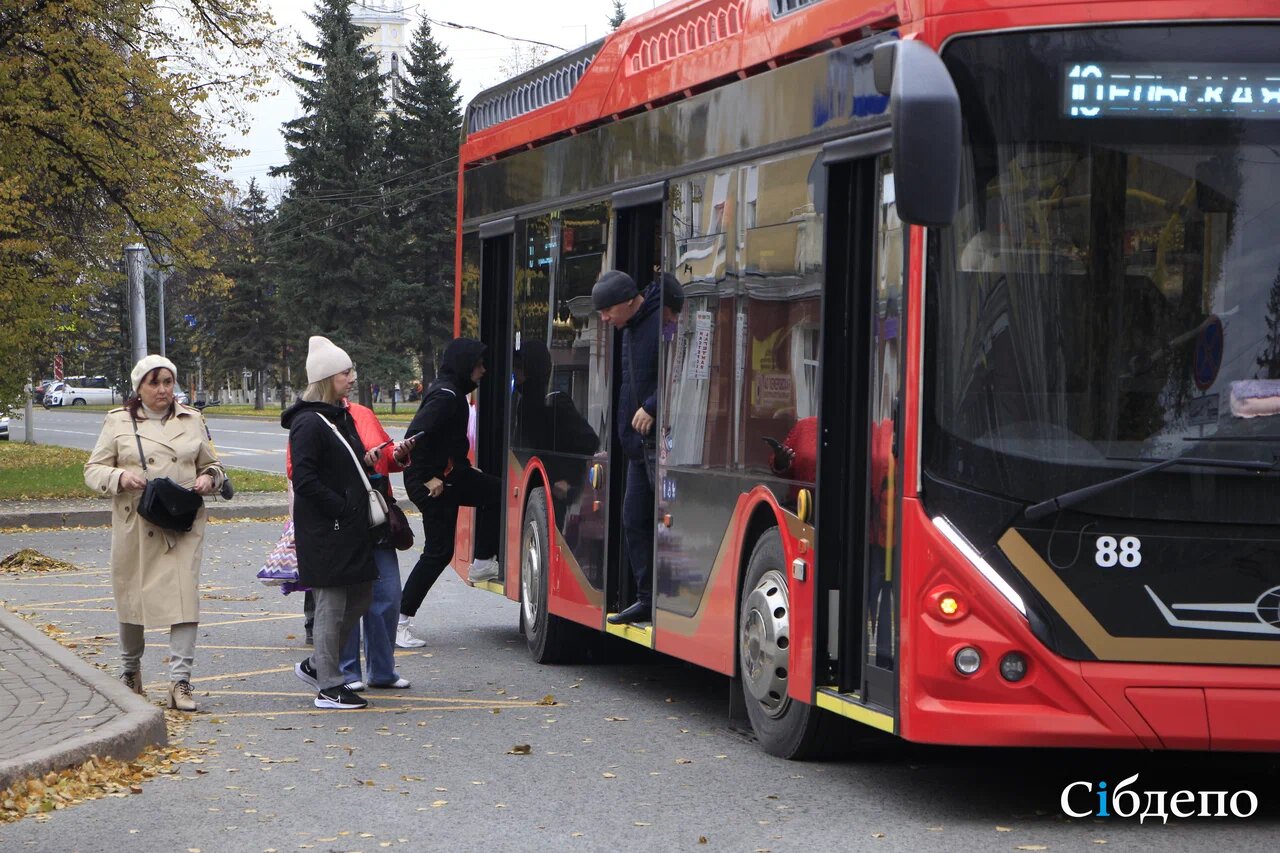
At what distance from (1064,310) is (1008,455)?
1.70ft

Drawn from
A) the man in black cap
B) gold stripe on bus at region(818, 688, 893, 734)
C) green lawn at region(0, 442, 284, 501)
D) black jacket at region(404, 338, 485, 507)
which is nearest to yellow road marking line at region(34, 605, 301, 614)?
black jacket at region(404, 338, 485, 507)

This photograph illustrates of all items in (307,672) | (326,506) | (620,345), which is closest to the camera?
(326,506)

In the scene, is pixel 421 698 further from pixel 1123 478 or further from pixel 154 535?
pixel 1123 478

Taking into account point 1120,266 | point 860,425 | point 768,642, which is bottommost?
point 768,642

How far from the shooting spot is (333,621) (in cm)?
1007

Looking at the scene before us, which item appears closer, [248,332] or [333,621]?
[333,621]

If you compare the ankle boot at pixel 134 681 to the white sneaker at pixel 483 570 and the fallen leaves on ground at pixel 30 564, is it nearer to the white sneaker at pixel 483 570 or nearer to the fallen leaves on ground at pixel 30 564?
the white sneaker at pixel 483 570

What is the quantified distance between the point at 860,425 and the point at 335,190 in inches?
2632

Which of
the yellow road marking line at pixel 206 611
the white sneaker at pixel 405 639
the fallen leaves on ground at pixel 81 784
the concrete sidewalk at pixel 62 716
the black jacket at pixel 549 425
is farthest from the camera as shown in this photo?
the yellow road marking line at pixel 206 611

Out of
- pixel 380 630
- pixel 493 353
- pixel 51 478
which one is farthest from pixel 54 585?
pixel 51 478

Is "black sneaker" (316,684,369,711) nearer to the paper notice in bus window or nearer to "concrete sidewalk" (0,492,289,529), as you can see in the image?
the paper notice in bus window

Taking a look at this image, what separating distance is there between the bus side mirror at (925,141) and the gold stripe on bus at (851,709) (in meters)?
1.79

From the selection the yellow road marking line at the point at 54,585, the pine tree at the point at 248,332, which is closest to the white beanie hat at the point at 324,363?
the yellow road marking line at the point at 54,585

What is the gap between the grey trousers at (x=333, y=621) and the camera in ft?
32.9
